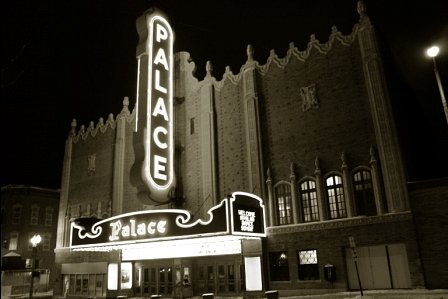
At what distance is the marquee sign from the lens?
802 inches

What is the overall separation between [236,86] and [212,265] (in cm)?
1206

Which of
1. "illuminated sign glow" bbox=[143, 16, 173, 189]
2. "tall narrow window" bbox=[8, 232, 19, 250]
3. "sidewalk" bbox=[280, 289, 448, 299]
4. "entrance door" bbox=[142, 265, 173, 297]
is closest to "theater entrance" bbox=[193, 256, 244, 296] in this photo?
"entrance door" bbox=[142, 265, 173, 297]

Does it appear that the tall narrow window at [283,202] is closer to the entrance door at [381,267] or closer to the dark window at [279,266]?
the dark window at [279,266]

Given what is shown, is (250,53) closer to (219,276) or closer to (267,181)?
(267,181)

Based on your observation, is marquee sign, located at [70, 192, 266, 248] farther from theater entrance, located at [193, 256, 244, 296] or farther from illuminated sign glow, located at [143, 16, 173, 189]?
theater entrance, located at [193, 256, 244, 296]

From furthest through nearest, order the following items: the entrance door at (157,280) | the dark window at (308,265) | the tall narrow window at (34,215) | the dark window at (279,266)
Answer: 1. the tall narrow window at (34,215)
2. the entrance door at (157,280)
3. the dark window at (279,266)
4. the dark window at (308,265)

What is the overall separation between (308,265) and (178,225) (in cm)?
753

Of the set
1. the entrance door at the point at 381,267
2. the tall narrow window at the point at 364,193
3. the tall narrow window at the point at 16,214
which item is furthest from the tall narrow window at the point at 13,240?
the tall narrow window at the point at 364,193

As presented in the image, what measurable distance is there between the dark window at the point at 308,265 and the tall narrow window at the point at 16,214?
1590 inches

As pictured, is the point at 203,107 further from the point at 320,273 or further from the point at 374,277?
the point at 374,277

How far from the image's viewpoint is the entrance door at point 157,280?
26.8 metres

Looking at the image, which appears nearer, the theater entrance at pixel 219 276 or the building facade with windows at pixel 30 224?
the theater entrance at pixel 219 276

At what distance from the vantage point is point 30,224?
50000 millimetres

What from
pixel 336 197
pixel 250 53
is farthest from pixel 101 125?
pixel 336 197
